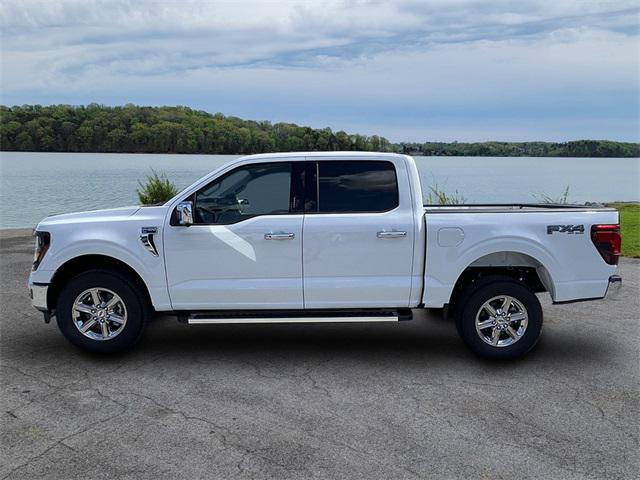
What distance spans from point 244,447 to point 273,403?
0.82 m

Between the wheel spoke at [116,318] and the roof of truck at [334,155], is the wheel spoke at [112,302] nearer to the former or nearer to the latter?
the wheel spoke at [116,318]

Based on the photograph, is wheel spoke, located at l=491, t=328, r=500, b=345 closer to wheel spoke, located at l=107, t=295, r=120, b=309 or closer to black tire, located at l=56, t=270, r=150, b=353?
black tire, located at l=56, t=270, r=150, b=353

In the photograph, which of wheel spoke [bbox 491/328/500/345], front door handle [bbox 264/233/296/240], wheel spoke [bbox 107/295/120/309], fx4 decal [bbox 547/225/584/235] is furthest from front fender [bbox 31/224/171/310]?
fx4 decal [bbox 547/225/584/235]

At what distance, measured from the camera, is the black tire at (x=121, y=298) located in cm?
604

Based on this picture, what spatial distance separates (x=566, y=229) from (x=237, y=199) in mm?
3113

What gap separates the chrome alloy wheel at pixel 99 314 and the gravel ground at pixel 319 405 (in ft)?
0.86

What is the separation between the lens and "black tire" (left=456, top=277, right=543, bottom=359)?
5941 millimetres

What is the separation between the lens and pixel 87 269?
251 inches

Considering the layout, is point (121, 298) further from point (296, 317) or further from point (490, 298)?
point (490, 298)

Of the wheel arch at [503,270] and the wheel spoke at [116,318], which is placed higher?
the wheel arch at [503,270]

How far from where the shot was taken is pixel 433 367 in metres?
5.87

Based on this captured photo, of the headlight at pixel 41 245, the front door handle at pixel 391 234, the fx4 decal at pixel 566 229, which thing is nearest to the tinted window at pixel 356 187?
the front door handle at pixel 391 234


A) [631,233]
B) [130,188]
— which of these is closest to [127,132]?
[130,188]

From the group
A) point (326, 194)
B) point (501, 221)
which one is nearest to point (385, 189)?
point (326, 194)
